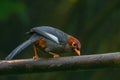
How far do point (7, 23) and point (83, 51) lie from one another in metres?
2.37

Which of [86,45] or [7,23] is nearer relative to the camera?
[86,45]

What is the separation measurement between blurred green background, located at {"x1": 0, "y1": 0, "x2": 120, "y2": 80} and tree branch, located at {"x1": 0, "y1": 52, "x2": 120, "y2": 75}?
4728mm

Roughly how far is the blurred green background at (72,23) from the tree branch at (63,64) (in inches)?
186

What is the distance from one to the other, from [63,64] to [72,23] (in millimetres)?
6597

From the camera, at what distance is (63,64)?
4391mm

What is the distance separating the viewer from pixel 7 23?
38.8 feet

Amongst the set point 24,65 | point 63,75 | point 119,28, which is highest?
point 24,65

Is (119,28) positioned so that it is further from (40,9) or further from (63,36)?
(63,36)

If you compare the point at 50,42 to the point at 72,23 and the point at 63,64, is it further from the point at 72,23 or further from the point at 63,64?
the point at 72,23

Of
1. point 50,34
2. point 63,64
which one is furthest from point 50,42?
point 63,64

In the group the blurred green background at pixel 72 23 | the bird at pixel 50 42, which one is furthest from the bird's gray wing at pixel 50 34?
the blurred green background at pixel 72 23

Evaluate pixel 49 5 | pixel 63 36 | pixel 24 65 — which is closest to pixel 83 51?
pixel 49 5

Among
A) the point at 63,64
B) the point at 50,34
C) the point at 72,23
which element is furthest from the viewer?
the point at 72,23

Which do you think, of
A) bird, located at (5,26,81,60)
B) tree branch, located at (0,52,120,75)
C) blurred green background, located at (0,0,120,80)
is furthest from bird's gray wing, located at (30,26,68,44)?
blurred green background, located at (0,0,120,80)
